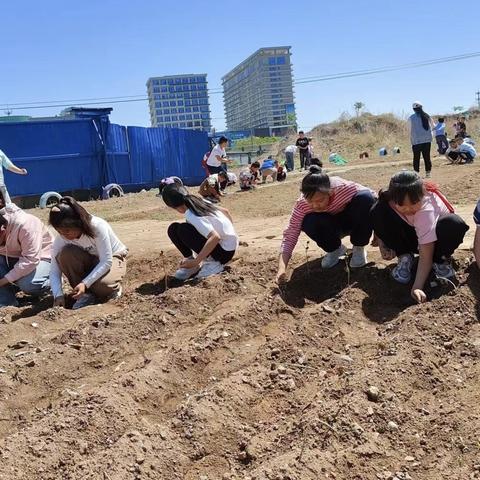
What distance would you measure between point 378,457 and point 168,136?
17.0 m

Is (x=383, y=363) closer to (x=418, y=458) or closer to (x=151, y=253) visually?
(x=418, y=458)

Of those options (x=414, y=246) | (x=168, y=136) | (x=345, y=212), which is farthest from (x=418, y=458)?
(x=168, y=136)

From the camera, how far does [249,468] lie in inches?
90.3

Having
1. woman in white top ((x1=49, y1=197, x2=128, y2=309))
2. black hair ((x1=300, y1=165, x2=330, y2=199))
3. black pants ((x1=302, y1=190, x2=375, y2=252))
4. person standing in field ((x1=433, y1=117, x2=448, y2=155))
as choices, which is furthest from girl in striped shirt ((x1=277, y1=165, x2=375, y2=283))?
person standing in field ((x1=433, y1=117, x2=448, y2=155))

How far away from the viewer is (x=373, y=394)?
2523 mm

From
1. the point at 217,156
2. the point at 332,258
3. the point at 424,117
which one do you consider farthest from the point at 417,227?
the point at 217,156

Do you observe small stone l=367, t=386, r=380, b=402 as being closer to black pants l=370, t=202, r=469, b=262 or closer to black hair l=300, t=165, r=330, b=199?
black pants l=370, t=202, r=469, b=262

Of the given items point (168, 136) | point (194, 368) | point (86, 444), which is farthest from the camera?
point (168, 136)

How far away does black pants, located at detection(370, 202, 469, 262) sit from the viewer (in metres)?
3.58

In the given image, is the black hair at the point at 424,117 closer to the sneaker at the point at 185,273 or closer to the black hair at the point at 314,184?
the sneaker at the point at 185,273

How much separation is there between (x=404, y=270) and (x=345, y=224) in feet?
1.98

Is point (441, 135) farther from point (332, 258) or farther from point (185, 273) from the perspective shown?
point (185, 273)

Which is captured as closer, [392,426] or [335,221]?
[392,426]

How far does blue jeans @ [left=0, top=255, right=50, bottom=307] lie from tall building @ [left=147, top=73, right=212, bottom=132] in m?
66.1
